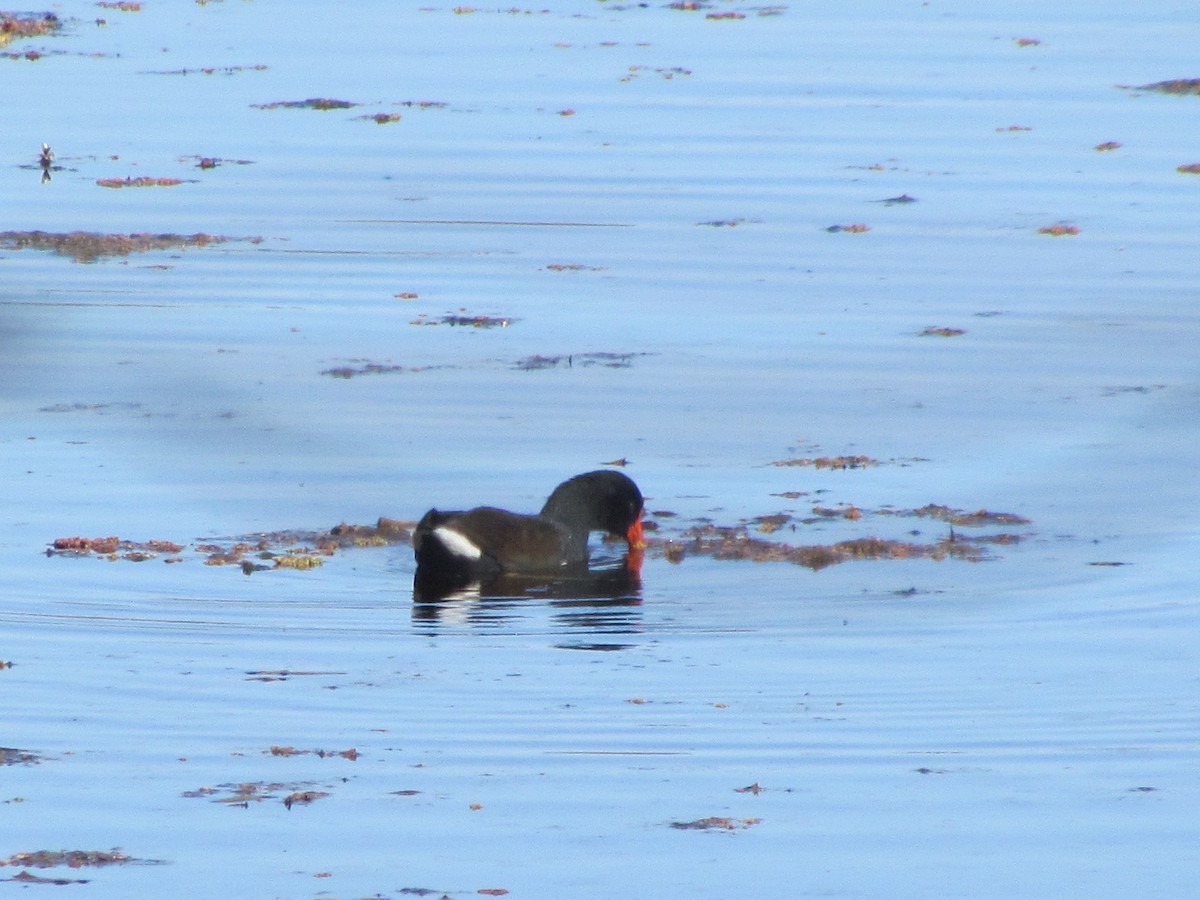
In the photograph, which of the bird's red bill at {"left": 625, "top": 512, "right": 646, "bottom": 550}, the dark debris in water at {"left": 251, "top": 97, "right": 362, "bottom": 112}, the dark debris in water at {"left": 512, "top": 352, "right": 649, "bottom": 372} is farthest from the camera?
the dark debris in water at {"left": 251, "top": 97, "right": 362, "bottom": 112}

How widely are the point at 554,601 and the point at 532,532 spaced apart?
0.42m

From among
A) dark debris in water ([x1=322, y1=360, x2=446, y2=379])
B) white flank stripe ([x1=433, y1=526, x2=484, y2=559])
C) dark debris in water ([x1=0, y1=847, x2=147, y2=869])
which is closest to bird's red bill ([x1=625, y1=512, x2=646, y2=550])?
white flank stripe ([x1=433, y1=526, x2=484, y2=559])

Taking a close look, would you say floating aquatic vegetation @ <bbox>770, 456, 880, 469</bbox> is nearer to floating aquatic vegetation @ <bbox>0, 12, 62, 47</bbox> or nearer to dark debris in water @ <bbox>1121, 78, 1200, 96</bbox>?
dark debris in water @ <bbox>1121, 78, 1200, 96</bbox>

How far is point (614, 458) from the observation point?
12203 mm

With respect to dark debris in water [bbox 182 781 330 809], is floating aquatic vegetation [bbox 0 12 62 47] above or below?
above

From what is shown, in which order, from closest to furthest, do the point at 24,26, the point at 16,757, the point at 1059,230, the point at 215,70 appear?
the point at 16,757 < the point at 1059,230 < the point at 215,70 < the point at 24,26

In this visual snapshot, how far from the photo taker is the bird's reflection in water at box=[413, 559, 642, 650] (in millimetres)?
9648

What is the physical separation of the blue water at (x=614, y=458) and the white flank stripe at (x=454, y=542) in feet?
0.88

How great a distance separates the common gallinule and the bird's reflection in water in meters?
0.07

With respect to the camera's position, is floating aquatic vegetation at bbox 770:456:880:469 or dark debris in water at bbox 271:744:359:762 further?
floating aquatic vegetation at bbox 770:456:880:469

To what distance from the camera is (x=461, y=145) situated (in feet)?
69.5

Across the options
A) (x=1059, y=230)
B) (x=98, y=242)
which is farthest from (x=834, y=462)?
(x=98, y=242)

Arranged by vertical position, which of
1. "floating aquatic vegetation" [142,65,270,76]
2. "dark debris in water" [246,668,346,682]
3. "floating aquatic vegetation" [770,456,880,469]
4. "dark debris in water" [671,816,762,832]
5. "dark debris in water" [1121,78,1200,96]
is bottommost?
"dark debris in water" [671,816,762,832]

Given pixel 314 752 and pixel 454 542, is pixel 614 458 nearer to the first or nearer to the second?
pixel 454 542
